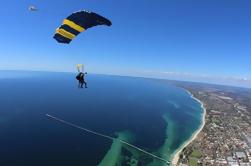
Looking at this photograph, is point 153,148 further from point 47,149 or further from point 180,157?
point 47,149

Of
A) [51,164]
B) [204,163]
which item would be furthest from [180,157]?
[51,164]

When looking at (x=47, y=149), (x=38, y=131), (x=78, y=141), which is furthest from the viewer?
(x=38, y=131)

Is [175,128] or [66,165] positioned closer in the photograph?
[66,165]

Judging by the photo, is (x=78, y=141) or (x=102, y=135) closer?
(x=78, y=141)

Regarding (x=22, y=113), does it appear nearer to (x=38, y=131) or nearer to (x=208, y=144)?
(x=38, y=131)

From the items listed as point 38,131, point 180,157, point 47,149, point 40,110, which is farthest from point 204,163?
point 40,110

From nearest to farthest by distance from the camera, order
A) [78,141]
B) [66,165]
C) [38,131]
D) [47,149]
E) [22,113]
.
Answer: [66,165], [47,149], [78,141], [38,131], [22,113]
